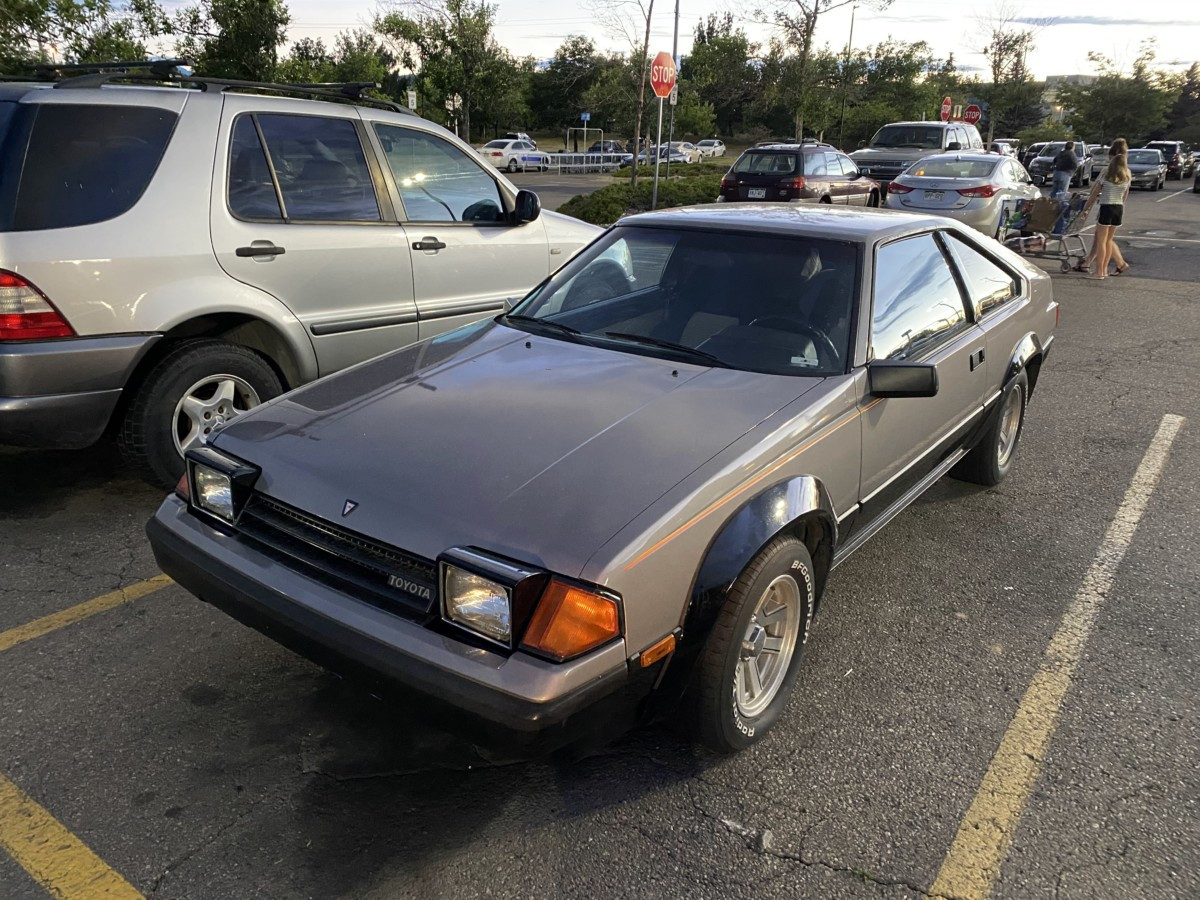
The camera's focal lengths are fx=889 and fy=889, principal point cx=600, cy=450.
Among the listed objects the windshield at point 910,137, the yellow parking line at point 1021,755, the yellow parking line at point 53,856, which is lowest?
the yellow parking line at point 1021,755

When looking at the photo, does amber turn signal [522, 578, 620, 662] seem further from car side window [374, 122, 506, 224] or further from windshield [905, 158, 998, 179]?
windshield [905, 158, 998, 179]

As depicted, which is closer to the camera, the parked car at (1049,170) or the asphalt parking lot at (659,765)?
the asphalt parking lot at (659,765)

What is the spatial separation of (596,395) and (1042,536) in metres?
2.64

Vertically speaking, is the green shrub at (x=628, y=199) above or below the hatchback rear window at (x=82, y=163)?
below

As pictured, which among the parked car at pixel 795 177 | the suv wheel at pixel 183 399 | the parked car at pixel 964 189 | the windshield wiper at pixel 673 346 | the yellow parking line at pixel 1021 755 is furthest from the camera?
the parked car at pixel 795 177

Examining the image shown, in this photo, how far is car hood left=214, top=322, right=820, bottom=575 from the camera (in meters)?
2.23

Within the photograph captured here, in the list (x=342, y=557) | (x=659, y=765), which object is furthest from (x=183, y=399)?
(x=659, y=765)

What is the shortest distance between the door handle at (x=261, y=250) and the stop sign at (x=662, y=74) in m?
11.6

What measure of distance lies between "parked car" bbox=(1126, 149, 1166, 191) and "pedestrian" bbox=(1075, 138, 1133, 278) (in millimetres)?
24279

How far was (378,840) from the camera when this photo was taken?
2312 mm

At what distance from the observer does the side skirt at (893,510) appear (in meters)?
3.14

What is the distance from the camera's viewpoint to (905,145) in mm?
20422

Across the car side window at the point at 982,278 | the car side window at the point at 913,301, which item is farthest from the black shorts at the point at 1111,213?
the car side window at the point at 913,301

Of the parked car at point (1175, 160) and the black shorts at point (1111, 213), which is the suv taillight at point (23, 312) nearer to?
the black shorts at point (1111, 213)
